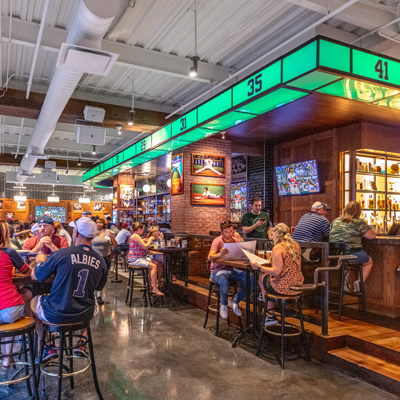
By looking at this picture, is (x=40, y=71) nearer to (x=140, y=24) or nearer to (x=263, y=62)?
(x=140, y=24)

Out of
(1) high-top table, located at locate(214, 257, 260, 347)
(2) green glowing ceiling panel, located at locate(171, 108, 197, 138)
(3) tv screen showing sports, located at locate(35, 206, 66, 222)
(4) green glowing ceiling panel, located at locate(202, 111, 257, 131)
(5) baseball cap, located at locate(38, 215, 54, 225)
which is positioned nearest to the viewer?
(1) high-top table, located at locate(214, 257, 260, 347)

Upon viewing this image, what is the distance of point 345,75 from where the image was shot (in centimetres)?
402

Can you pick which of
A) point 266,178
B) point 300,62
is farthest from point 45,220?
point 266,178

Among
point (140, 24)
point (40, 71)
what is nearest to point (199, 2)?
point (140, 24)

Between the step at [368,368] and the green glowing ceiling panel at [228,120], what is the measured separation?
3498 millimetres

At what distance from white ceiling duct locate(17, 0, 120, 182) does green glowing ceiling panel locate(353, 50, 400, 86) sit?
272 centimetres

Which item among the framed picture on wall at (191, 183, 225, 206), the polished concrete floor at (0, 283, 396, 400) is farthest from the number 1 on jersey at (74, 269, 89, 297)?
the framed picture on wall at (191, 183, 225, 206)

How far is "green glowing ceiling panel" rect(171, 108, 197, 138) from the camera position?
6480mm

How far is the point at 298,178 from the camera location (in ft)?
28.4

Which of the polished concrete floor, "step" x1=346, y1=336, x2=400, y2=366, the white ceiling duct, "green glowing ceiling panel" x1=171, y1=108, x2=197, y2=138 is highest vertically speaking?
the white ceiling duct

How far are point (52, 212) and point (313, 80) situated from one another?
19523 millimetres

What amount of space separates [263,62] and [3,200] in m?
17.4

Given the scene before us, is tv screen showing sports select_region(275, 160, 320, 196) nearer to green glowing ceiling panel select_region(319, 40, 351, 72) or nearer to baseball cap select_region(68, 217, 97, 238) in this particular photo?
green glowing ceiling panel select_region(319, 40, 351, 72)

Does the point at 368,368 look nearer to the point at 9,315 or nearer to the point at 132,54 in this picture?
the point at 9,315
